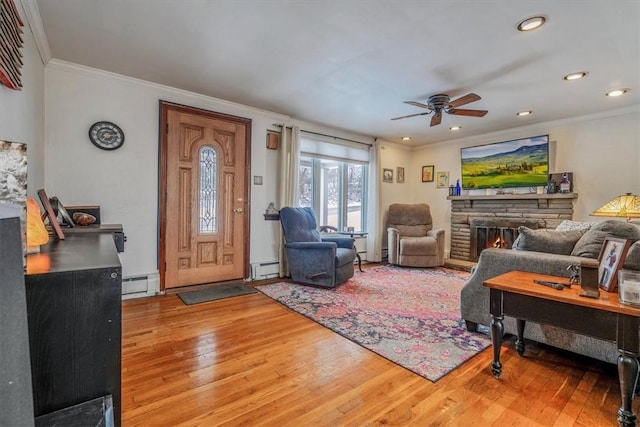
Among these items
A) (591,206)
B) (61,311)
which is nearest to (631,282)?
(61,311)

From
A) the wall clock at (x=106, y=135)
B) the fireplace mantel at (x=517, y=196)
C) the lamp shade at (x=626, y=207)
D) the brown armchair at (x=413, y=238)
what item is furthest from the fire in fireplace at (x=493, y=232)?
the wall clock at (x=106, y=135)

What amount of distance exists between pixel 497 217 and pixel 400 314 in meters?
3.23

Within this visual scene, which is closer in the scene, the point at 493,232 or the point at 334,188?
the point at 493,232

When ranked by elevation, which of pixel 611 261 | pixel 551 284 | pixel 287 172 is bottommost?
pixel 551 284

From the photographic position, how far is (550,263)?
2.04m

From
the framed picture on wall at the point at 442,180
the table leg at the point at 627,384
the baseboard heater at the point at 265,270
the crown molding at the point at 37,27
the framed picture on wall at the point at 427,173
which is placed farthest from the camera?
the framed picture on wall at the point at 427,173

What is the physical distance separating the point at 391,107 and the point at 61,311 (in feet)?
12.9

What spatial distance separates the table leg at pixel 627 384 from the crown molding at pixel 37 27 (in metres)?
3.87

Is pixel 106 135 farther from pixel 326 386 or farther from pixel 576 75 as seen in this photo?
pixel 576 75

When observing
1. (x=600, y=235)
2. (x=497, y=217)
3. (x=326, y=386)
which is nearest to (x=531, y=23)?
(x=600, y=235)

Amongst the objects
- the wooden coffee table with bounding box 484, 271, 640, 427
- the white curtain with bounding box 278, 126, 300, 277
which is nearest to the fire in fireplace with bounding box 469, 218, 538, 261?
the white curtain with bounding box 278, 126, 300, 277

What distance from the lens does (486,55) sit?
262cm

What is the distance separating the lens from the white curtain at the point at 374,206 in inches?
221

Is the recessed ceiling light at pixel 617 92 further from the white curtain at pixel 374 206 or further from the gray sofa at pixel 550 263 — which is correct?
the white curtain at pixel 374 206
